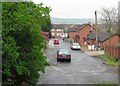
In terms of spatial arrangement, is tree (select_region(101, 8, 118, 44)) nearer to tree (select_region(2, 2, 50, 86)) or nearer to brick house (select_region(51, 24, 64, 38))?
tree (select_region(2, 2, 50, 86))

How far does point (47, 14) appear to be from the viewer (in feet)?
52.7

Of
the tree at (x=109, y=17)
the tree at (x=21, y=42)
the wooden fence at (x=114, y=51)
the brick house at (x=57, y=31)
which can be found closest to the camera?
the tree at (x=21, y=42)

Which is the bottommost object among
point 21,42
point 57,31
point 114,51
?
point 57,31

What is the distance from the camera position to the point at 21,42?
15.4m

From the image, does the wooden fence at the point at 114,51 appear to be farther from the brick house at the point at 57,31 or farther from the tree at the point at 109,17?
the brick house at the point at 57,31

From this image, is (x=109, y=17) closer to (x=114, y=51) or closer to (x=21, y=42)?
(x=114, y=51)

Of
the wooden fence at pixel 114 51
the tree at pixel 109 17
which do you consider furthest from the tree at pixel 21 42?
the tree at pixel 109 17

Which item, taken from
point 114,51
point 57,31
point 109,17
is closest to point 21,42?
point 114,51

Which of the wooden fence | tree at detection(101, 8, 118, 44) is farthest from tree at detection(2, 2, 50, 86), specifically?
tree at detection(101, 8, 118, 44)

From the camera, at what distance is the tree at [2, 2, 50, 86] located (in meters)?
A: 13.4

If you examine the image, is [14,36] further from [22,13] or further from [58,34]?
[58,34]

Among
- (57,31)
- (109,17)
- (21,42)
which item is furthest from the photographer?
(57,31)

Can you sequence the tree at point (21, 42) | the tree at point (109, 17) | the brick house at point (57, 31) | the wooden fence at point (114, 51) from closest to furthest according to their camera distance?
the tree at point (21, 42) → the wooden fence at point (114, 51) → the tree at point (109, 17) → the brick house at point (57, 31)

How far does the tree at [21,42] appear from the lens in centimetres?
1341
